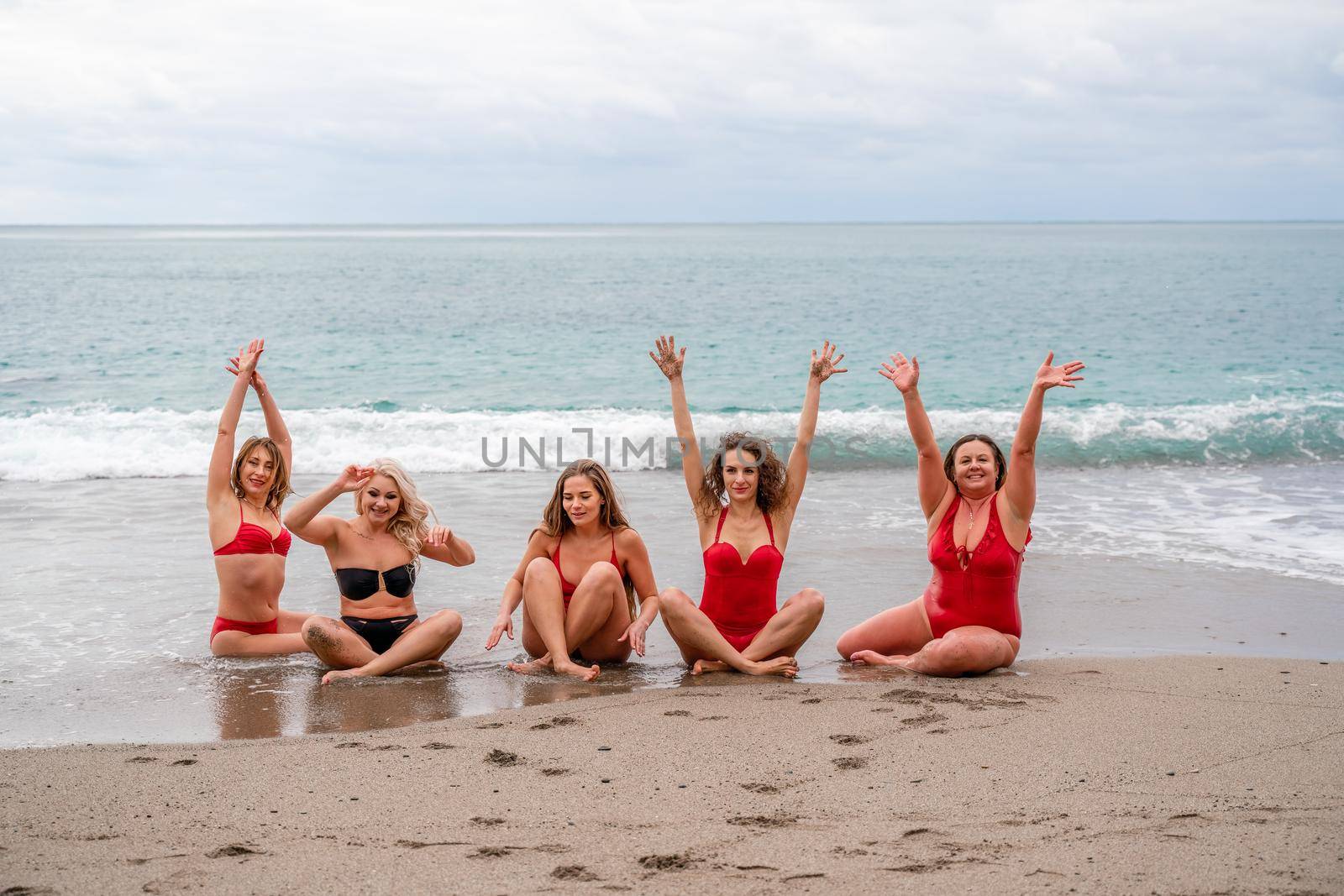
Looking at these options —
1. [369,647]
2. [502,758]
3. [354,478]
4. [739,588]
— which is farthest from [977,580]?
[354,478]

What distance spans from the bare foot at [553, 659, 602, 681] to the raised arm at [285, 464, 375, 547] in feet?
4.76

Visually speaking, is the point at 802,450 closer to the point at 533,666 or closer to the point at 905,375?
the point at 905,375

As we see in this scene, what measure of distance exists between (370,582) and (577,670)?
128 centimetres

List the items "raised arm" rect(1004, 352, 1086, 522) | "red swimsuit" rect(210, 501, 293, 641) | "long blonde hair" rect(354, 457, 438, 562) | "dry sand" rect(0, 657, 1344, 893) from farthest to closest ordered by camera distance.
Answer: "red swimsuit" rect(210, 501, 293, 641) → "long blonde hair" rect(354, 457, 438, 562) → "raised arm" rect(1004, 352, 1086, 522) → "dry sand" rect(0, 657, 1344, 893)

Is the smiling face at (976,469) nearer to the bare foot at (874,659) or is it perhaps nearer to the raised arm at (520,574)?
the bare foot at (874,659)

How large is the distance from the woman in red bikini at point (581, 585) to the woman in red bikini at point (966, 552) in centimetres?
130

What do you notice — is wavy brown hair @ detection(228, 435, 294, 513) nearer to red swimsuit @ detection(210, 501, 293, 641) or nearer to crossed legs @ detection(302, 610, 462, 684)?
red swimsuit @ detection(210, 501, 293, 641)

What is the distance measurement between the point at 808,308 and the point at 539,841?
122 ft

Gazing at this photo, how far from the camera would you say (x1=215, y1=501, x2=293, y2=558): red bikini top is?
6.34 metres

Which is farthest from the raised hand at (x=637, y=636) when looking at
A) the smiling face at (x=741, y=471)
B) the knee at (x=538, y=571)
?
the smiling face at (x=741, y=471)

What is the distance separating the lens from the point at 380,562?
242 inches

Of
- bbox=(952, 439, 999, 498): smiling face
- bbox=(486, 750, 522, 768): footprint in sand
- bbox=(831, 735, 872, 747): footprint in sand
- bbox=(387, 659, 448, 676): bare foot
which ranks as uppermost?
bbox=(952, 439, 999, 498): smiling face

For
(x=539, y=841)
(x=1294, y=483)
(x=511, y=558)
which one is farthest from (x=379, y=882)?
(x=1294, y=483)

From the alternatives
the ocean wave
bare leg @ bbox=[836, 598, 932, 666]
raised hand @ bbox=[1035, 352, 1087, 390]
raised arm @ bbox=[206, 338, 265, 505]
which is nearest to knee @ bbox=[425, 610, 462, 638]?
raised arm @ bbox=[206, 338, 265, 505]
